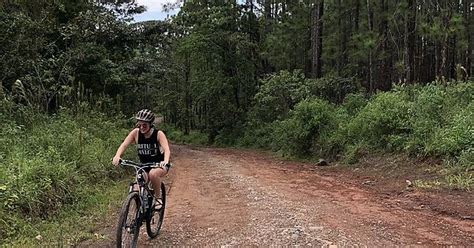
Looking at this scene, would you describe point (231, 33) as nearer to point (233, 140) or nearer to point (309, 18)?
point (309, 18)

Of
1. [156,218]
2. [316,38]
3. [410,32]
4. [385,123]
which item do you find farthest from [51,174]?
[410,32]

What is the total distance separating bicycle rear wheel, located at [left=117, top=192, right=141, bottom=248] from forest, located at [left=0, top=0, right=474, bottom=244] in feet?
6.08

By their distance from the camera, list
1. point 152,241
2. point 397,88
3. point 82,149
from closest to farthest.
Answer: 1. point 152,241
2. point 82,149
3. point 397,88

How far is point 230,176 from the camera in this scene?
41.4ft

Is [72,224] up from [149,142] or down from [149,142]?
down

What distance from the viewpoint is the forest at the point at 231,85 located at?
9.80 m

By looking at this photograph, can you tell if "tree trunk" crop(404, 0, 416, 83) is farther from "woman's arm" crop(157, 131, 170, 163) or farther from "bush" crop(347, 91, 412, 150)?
"woman's arm" crop(157, 131, 170, 163)

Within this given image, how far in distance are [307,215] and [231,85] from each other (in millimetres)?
25467

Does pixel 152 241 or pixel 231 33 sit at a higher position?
pixel 231 33

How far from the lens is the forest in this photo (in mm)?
9797

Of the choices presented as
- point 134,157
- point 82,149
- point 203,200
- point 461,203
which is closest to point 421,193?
point 461,203

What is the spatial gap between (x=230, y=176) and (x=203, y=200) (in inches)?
135

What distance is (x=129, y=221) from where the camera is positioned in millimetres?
5531

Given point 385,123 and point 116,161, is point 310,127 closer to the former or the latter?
point 385,123
